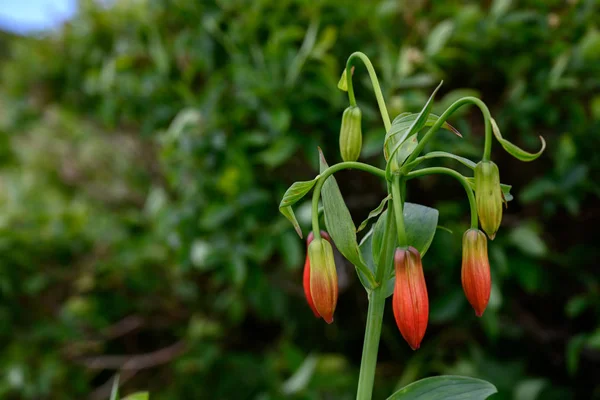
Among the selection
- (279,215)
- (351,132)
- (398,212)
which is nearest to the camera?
(398,212)

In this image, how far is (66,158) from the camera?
2.70m

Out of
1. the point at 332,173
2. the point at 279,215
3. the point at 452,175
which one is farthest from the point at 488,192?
the point at 279,215

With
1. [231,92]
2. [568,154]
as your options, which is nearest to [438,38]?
[568,154]

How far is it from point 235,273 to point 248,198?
0.71 feet

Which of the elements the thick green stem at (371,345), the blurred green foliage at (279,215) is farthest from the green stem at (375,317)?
the blurred green foliage at (279,215)

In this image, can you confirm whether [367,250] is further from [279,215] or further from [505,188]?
[279,215]

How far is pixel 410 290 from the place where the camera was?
50 centimetres

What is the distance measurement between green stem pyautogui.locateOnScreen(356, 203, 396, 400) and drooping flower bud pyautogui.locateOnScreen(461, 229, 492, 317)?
73 millimetres

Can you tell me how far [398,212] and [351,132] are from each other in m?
0.14

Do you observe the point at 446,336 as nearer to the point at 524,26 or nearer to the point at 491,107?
the point at 491,107

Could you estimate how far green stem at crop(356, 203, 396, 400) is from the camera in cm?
53

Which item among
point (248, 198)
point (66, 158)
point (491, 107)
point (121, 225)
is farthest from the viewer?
point (66, 158)

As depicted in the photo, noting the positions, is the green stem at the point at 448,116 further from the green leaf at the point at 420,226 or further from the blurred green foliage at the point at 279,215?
the blurred green foliage at the point at 279,215

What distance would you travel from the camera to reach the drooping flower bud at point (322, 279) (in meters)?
0.54
